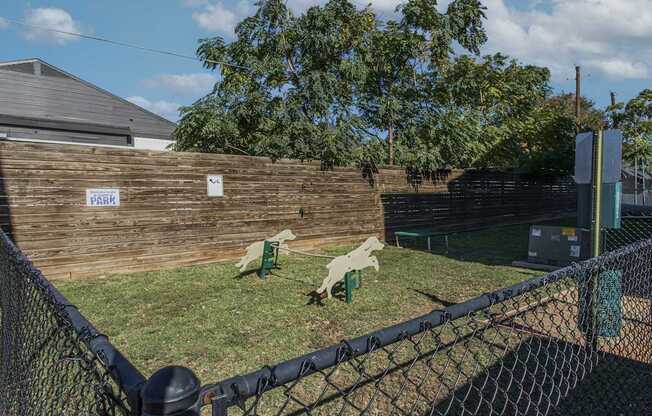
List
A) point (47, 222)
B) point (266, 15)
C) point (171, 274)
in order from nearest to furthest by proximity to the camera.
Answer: point (47, 222)
point (171, 274)
point (266, 15)

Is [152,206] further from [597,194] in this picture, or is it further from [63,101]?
[63,101]

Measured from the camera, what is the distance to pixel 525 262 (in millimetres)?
8320

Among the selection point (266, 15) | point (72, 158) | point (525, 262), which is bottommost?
point (525, 262)

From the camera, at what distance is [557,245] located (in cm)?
805

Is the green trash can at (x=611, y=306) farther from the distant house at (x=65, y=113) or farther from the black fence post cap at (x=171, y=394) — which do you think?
the distant house at (x=65, y=113)

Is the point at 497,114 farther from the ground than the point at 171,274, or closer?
farther from the ground

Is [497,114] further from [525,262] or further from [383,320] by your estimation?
[383,320]

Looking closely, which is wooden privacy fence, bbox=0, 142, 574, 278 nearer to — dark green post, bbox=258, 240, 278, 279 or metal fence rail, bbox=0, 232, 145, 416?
dark green post, bbox=258, 240, 278, 279

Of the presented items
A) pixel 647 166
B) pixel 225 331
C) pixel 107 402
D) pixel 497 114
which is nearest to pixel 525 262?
pixel 225 331

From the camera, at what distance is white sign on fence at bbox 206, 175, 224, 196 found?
7.88 m

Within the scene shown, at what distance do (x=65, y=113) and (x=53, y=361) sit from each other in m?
20.0

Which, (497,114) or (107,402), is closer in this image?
(107,402)

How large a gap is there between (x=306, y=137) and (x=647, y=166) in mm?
16107

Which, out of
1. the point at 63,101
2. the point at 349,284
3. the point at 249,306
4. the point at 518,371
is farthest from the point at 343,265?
the point at 63,101
